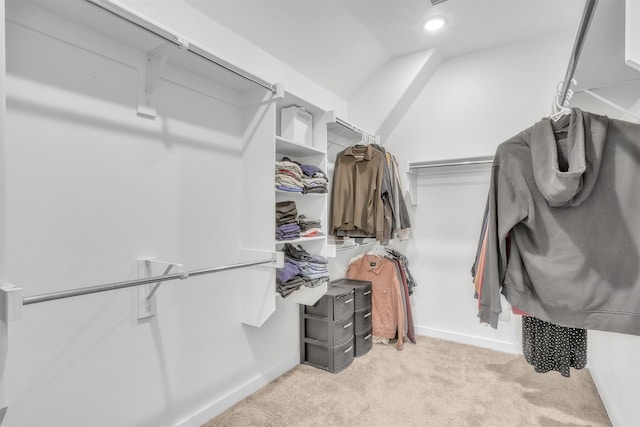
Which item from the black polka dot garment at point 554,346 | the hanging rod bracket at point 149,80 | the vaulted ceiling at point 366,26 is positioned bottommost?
→ the black polka dot garment at point 554,346

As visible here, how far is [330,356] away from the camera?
2.58 metres

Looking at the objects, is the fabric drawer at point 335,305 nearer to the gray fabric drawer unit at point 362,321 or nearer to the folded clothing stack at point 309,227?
the gray fabric drawer unit at point 362,321

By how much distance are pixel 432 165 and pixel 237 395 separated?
258cm

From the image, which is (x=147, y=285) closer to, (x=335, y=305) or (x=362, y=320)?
(x=335, y=305)

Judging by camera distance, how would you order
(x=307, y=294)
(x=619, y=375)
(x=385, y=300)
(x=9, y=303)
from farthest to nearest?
(x=385, y=300) < (x=307, y=294) < (x=619, y=375) < (x=9, y=303)

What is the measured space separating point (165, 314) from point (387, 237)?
1811mm

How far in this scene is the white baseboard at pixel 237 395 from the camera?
189 centimetres

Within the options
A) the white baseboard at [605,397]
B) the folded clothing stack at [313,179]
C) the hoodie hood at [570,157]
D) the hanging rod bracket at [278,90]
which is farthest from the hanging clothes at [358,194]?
the white baseboard at [605,397]

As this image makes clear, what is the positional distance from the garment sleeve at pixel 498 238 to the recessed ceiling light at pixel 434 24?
176cm

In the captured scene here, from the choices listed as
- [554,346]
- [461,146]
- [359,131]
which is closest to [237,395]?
[554,346]

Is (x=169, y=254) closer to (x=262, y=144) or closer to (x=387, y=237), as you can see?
(x=262, y=144)

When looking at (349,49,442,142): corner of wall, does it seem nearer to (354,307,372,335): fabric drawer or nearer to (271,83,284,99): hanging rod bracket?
(271,83,284,99): hanging rod bracket

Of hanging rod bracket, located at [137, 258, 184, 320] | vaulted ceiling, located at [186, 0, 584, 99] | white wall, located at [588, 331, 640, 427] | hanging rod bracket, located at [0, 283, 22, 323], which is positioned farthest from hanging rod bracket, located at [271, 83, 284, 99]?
white wall, located at [588, 331, 640, 427]

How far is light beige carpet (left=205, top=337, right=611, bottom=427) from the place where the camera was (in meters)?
1.98
